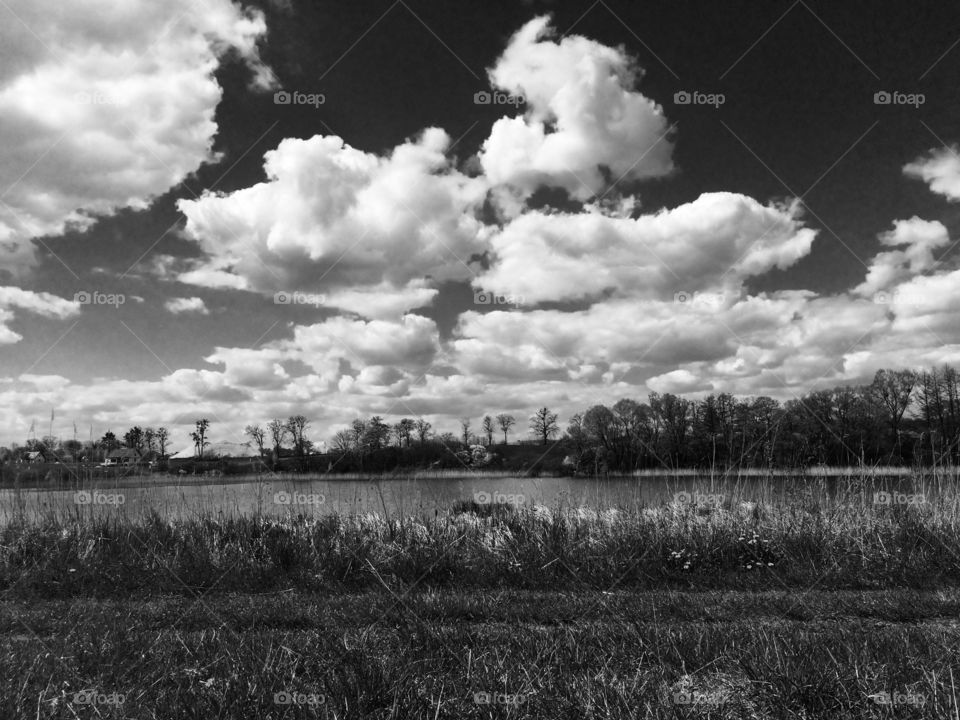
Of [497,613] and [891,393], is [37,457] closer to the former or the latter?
[497,613]

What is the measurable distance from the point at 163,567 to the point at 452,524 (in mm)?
4152

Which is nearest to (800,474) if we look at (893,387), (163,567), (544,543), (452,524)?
(544,543)

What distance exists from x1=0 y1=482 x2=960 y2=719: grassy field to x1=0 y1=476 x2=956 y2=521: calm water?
17.7 inches

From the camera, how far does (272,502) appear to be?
1142cm

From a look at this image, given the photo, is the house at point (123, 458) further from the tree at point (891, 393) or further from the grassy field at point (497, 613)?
the tree at point (891, 393)

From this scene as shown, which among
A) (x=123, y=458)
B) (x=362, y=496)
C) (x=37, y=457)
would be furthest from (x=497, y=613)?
(x=37, y=457)

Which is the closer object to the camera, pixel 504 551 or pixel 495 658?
pixel 495 658

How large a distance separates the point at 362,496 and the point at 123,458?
4899 mm

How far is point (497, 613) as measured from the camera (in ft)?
19.5

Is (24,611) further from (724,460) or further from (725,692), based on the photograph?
(724,460)

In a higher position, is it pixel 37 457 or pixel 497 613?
pixel 37 457

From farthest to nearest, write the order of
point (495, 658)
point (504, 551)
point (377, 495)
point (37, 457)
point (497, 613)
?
point (37, 457)
point (377, 495)
point (504, 551)
point (497, 613)
point (495, 658)

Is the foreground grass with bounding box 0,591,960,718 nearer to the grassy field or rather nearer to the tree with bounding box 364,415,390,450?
the grassy field

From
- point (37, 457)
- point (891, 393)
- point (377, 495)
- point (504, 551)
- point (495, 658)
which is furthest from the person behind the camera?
point (891, 393)
